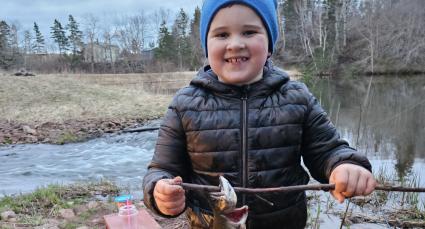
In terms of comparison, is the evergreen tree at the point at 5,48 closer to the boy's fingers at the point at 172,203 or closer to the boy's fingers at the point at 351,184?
the boy's fingers at the point at 172,203

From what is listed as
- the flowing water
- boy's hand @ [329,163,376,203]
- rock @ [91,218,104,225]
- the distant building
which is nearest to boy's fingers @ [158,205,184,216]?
boy's hand @ [329,163,376,203]

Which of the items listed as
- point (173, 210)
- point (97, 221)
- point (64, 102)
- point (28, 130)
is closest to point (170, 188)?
point (173, 210)

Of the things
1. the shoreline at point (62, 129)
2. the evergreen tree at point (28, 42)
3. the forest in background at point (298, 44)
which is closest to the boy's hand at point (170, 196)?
the shoreline at point (62, 129)

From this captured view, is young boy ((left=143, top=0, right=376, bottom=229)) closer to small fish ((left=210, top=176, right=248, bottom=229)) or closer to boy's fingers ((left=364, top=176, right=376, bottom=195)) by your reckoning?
boy's fingers ((left=364, top=176, right=376, bottom=195))

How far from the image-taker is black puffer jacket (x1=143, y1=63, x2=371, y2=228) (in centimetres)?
201

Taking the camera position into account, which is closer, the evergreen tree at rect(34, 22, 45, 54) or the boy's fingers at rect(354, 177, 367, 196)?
the boy's fingers at rect(354, 177, 367, 196)

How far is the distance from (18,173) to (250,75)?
7529 mm

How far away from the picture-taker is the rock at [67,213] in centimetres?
477

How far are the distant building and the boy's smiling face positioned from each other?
62340 mm

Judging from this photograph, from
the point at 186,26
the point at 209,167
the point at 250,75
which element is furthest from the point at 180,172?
the point at 186,26

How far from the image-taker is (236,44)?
194cm

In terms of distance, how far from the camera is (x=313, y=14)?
185 ft

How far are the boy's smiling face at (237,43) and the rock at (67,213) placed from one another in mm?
3637

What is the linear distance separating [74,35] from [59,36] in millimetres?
2676
